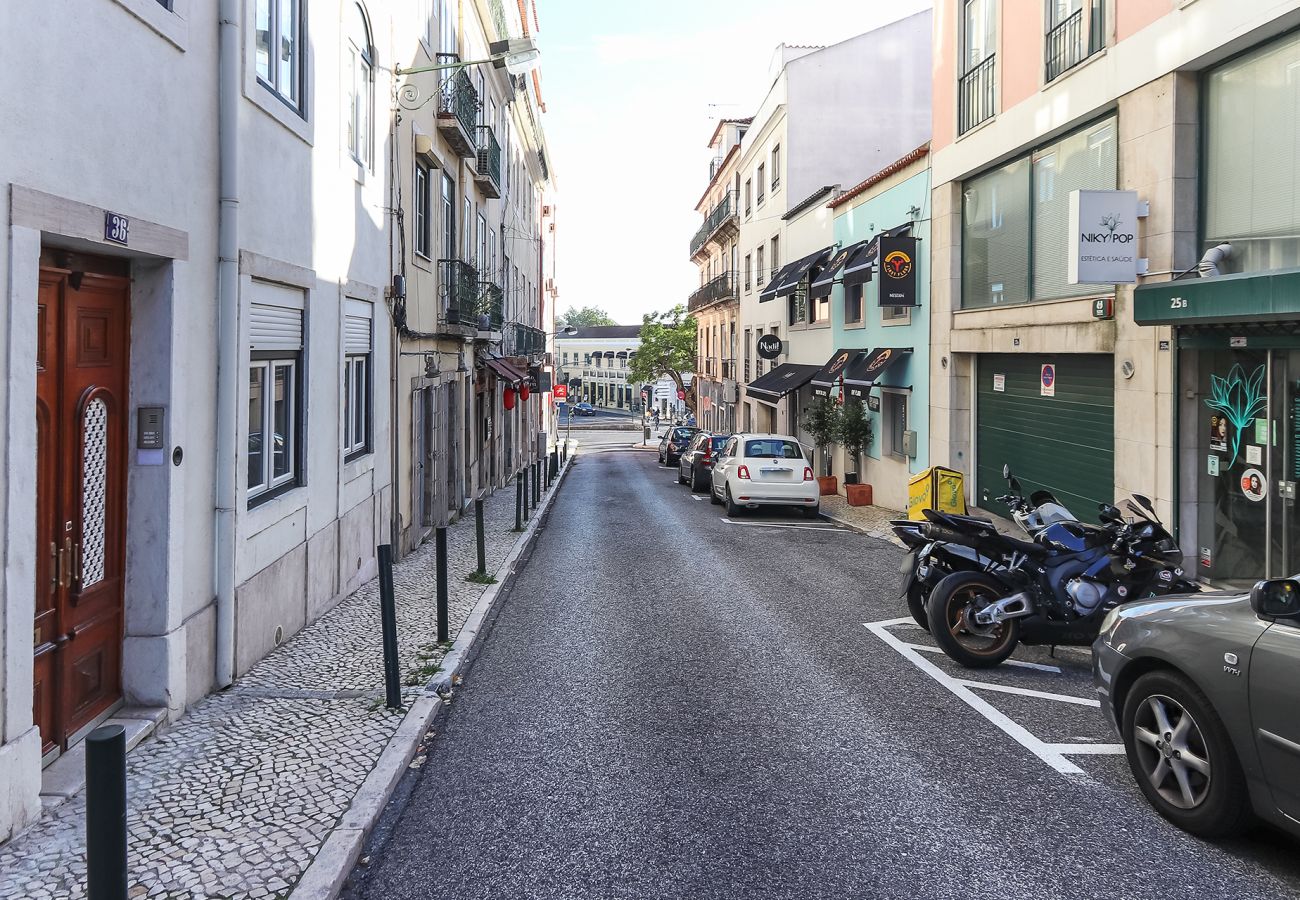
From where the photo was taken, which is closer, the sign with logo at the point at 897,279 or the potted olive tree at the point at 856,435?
the sign with logo at the point at 897,279

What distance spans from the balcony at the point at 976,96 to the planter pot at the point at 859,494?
7.45m

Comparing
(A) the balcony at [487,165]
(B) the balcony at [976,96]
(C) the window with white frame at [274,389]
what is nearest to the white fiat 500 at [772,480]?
(B) the balcony at [976,96]

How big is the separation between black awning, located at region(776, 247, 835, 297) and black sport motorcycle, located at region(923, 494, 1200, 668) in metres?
18.3

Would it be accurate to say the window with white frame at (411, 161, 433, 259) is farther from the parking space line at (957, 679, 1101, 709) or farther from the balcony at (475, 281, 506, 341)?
the parking space line at (957, 679, 1101, 709)

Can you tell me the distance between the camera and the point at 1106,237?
1134 cm

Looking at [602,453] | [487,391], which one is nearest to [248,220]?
[487,391]

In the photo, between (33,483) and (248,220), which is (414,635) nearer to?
(248,220)

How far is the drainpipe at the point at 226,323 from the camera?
22.1 feet

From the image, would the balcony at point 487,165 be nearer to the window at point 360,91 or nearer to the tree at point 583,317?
the window at point 360,91

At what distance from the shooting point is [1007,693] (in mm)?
6988

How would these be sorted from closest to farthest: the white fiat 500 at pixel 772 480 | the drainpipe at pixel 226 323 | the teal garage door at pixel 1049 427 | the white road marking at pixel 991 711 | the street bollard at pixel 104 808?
the street bollard at pixel 104 808 < the white road marking at pixel 991 711 < the drainpipe at pixel 226 323 < the teal garage door at pixel 1049 427 < the white fiat 500 at pixel 772 480

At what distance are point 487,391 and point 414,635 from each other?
16.8 metres

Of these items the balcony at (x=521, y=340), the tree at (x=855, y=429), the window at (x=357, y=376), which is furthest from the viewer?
the balcony at (x=521, y=340)

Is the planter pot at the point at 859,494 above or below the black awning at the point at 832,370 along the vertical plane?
below
